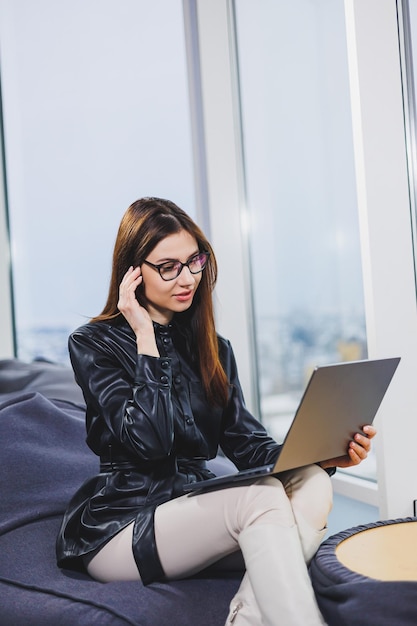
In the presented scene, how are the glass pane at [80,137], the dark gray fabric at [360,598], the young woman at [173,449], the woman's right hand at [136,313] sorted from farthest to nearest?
the glass pane at [80,137] < the woman's right hand at [136,313] < the young woman at [173,449] < the dark gray fabric at [360,598]

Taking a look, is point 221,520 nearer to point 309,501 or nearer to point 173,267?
point 309,501

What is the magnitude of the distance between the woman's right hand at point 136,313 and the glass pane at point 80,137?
1739 millimetres

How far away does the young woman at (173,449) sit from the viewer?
1.48 m

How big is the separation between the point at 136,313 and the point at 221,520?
52 cm

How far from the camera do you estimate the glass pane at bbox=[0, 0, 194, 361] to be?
11.8 ft

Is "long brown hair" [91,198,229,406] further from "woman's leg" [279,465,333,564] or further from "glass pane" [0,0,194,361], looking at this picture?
"glass pane" [0,0,194,361]

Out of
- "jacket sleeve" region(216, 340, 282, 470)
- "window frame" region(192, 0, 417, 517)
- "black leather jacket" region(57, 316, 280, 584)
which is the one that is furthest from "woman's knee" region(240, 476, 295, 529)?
"window frame" region(192, 0, 417, 517)

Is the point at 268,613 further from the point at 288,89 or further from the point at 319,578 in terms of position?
the point at 288,89

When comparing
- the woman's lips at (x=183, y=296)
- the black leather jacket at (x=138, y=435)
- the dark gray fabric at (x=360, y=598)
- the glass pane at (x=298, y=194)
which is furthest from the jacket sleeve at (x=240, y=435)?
the glass pane at (x=298, y=194)

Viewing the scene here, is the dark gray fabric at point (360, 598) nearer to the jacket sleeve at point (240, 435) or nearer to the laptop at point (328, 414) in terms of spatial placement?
the laptop at point (328, 414)

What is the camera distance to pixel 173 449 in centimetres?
182

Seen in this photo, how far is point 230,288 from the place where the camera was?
128 inches

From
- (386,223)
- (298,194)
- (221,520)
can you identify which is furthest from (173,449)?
(298,194)

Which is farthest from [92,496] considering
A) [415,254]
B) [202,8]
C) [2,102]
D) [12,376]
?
[2,102]
